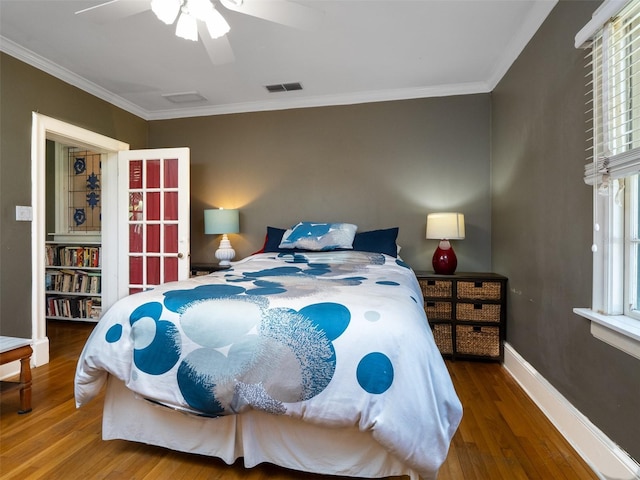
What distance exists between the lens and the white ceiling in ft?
7.12

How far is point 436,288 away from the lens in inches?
114

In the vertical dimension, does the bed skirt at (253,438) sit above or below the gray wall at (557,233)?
below

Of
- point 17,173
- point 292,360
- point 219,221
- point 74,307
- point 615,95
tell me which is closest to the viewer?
point 292,360

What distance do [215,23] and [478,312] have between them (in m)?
2.75

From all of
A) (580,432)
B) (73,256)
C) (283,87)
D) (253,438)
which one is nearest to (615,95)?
(580,432)

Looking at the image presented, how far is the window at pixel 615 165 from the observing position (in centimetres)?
137

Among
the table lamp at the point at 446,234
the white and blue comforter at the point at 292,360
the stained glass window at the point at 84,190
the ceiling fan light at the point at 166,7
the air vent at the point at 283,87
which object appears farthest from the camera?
the stained glass window at the point at 84,190

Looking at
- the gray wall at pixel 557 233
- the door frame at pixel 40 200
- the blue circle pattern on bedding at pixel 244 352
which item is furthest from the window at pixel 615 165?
the door frame at pixel 40 200

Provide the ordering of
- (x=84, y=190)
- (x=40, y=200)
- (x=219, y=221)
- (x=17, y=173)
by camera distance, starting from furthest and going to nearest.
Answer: (x=84, y=190) → (x=219, y=221) → (x=40, y=200) → (x=17, y=173)

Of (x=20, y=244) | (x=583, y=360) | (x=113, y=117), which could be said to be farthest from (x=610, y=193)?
(x=113, y=117)

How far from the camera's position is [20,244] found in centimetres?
261

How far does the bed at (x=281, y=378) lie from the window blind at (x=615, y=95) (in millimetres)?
1002

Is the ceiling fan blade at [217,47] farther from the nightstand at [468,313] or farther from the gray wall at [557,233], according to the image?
the nightstand at [468,313]

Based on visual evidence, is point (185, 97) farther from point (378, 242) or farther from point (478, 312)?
point (478, 312)
